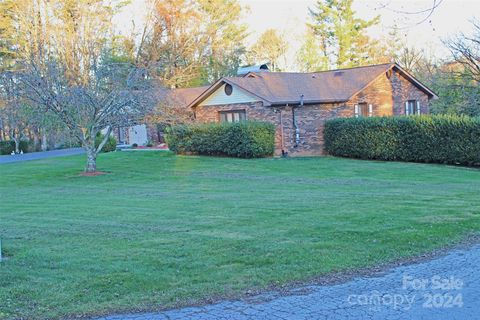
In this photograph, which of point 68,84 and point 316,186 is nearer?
point 316,186

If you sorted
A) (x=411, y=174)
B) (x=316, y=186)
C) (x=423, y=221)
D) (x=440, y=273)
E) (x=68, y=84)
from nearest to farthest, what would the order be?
1. (x=440, y=273)
2. (x=423, y=221)
3. (x=316, y=186)
4. (x=411, y=174)
5. (x=68, y=84)

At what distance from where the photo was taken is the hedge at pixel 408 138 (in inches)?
873

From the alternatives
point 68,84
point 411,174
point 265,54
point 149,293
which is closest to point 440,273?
point 149,293

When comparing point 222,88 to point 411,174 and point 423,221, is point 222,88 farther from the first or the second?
point 423,221

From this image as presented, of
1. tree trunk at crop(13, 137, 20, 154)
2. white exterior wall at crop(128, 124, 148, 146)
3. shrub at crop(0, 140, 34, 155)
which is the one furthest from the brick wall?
shrub at crop(0, 140, 34, 155)

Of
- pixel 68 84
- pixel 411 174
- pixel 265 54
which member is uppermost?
pixel 265 54

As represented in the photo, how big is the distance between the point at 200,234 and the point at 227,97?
2097 centimetres

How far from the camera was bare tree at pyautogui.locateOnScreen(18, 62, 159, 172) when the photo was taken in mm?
19344

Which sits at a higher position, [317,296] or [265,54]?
[265,54]

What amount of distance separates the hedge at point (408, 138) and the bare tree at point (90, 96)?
1039 cm

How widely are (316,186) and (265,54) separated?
3844 centimetres

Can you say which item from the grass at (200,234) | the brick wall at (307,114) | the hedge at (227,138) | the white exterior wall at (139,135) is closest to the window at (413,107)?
the brick wall at (307,114)

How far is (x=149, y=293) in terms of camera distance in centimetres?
564

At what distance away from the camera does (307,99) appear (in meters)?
26.9
